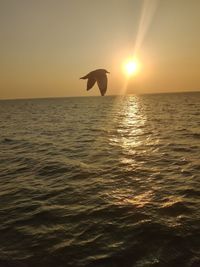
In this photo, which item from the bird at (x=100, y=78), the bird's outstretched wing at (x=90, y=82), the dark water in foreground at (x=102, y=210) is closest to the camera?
the dark water in foreground at (x=102, y=210)

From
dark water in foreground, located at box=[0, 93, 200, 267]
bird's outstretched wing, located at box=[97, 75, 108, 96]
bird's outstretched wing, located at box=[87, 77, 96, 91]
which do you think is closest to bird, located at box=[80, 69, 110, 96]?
bird's outstretched wing, located at box=[97, 75, 108, 96]

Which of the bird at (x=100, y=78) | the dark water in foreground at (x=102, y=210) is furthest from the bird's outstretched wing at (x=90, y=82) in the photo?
the dark water in foreground at (x=102, y=210)

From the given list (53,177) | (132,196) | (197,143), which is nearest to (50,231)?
(132,196)

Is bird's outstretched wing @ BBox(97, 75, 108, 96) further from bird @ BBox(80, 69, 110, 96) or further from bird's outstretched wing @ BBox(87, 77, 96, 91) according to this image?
bird's outstretched wing @ BBox(87, 77, 96, 91)

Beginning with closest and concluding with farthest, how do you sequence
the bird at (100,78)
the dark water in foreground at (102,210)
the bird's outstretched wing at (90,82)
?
the dark water in foreground at (102,210) < the bird at (100,78) < the bird's outstretched wing at (90,82)

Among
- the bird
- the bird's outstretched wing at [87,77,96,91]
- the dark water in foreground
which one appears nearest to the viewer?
the dark water in foreground

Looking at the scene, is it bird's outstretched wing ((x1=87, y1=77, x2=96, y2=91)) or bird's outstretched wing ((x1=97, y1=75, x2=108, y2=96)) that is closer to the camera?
bird's outstretched wing ((x1=97, y1=75, x2=108, y2=96))

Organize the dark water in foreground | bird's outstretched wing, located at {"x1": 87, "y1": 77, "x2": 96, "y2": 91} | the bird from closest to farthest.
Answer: the dark water in foreground < the bird < bird's outstretched wing, located at {"x1": 87, "y1": 77, "x2": 96, "y2": 91}

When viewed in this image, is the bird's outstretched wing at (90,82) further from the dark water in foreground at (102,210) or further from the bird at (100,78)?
the dark water in foreground at (102,210)

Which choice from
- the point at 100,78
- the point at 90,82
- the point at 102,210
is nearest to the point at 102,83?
the point at 100,78

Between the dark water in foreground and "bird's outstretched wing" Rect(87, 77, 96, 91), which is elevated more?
"bird's outstretched wing" Rect(87, 77, 96, 91)

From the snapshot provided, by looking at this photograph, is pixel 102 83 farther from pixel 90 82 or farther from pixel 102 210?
pixel 102 210

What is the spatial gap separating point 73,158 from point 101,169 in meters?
3.31

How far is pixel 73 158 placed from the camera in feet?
55.3
